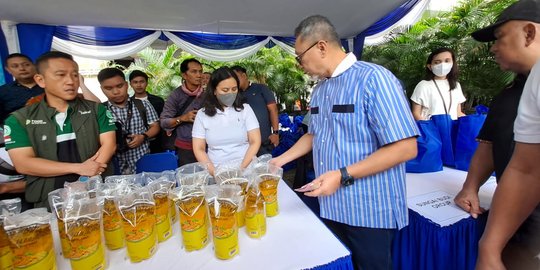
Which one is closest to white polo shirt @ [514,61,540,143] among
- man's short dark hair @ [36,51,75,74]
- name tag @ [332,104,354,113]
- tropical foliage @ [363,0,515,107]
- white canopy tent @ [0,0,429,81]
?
name tag @ [332,104,354,113]

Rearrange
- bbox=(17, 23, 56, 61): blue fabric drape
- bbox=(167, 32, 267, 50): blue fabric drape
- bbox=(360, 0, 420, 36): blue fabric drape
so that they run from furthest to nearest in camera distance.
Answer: bbox=(167, 32, 267, 50): blue fabric drape < bbox=(360, 0, 420, 36): blue fabric drape < bbox=(17, 23, 56, 61): blue fabric drape

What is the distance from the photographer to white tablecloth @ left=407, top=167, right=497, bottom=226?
4.70ft

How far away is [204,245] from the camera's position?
0.93 m

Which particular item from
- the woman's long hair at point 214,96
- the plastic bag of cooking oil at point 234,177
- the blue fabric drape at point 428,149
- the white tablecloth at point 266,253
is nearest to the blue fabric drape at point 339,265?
the white tablecloth at point 266,253

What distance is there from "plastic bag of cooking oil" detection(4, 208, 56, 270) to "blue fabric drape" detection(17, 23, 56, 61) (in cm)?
364

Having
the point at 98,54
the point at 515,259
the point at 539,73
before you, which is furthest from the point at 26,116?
the point at 98,54

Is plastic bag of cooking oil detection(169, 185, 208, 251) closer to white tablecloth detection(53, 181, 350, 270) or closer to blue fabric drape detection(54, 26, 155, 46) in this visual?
white tablecloth detection(53, 181, 350, 270)

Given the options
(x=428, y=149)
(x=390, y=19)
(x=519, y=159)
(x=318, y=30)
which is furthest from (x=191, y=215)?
(x=390, y=19)

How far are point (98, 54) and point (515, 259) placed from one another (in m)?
4.97

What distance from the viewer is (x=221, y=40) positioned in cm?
456

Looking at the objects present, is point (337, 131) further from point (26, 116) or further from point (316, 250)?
point (26, 116)

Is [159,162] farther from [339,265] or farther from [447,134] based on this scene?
[447,134]

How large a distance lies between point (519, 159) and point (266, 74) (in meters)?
7.94

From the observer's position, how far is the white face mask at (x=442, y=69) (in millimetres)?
2250
